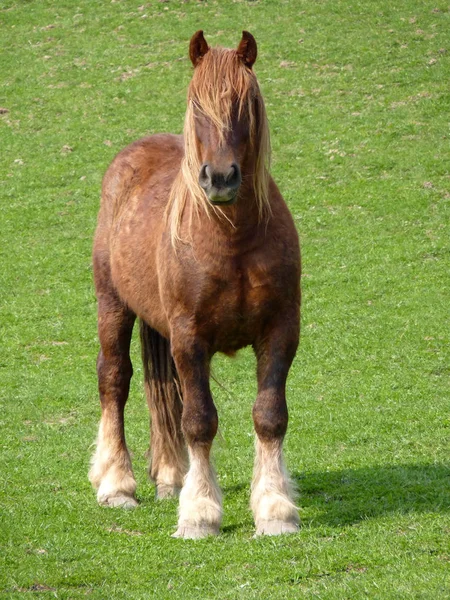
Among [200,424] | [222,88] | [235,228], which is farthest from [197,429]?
[222,88]

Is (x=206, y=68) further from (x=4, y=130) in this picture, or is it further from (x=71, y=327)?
(x=4, y=130)

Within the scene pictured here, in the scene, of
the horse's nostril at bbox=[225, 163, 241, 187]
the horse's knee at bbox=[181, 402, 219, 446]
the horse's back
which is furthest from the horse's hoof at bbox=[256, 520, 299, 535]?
the horse's nostril at bbox=[225, 163, 241, 187]

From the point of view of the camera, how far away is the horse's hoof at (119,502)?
780cm

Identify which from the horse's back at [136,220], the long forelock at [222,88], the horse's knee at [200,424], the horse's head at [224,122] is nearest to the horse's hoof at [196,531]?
the horse's knee at [200,424]

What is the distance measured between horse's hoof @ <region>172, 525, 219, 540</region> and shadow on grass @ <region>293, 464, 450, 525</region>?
2.15ft

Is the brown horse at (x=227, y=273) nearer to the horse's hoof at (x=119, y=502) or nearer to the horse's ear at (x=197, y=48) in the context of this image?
the horse's ear at (x=197, y=48)

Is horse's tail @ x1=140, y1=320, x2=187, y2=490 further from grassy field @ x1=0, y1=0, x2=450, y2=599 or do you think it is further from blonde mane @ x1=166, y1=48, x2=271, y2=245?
blonde mane @ x1=166, y1=48, x2=271, y2=245

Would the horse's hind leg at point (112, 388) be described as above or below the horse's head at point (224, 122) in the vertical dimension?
below

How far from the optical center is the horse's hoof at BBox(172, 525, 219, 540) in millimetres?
6590

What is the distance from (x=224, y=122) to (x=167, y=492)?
3.22 meters

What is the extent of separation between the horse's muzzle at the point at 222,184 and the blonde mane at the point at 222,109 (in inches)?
11.0

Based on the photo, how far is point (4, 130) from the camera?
2327cm

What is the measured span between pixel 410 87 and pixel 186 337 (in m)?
17.1

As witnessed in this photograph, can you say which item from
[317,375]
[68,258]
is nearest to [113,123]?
[68,258]
